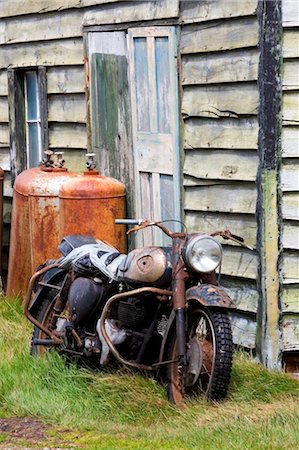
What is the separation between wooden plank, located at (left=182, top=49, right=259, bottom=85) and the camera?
7.52 metres

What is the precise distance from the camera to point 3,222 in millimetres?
11148

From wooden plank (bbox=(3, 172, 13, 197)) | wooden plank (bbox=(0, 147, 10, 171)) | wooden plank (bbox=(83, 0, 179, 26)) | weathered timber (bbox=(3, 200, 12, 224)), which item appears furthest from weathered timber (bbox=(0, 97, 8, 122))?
wooden plank (bbox=(83, 0, 179, 26))

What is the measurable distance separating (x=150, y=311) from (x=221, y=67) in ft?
6.28

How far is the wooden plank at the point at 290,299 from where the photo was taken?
748 cm

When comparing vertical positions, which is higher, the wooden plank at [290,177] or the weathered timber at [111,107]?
the weathered timber at [111,107]

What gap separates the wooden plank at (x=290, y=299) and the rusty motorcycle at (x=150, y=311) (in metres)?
0.69

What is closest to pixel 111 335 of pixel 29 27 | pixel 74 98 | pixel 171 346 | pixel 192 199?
pixel 171 346

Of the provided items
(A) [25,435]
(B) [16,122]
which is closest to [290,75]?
(A) [25,435]

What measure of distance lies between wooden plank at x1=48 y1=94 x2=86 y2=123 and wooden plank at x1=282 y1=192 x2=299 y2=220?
2.83m

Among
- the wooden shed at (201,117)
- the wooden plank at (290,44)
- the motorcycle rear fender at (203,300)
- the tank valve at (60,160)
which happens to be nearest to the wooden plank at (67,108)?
the wooden shed at (201,117)

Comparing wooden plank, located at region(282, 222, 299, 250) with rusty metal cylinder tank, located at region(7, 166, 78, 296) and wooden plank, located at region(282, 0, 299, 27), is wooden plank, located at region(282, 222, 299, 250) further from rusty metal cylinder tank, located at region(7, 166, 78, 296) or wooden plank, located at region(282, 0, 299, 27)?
rusty metal cylinder tank, located at region(7, 166, 78, 296)

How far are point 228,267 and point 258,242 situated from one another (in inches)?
16.9

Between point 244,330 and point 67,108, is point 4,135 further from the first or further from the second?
point 244,330

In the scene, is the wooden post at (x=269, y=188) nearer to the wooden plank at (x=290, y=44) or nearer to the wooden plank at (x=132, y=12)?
the wooden plank at (x=290, y=44)
